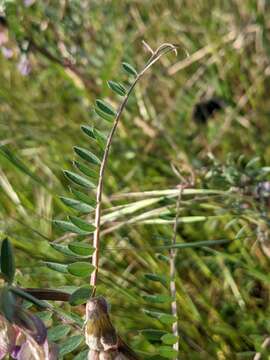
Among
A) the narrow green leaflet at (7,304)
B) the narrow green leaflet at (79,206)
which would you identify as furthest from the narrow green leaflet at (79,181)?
the narrow green leaflet at (7,304)

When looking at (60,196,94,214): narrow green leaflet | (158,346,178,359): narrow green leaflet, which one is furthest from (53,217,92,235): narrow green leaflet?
(158,346,178,359): narrow green leaflet

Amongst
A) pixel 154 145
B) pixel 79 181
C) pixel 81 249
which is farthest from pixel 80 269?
pixel 154 145

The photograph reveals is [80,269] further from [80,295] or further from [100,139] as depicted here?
[100,139]

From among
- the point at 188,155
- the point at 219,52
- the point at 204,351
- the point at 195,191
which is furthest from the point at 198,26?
the point at 204,351

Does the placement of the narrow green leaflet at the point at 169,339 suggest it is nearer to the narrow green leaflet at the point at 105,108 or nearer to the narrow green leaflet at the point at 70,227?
the narrow green leaflet at the point at 70,227

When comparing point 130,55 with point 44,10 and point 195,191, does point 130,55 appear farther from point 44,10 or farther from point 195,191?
point 195,191

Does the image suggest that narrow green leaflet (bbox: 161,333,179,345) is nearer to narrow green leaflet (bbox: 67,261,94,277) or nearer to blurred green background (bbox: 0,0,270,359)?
narrow green leaflet (bbox: 67,261,94,277)
